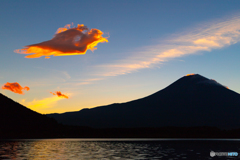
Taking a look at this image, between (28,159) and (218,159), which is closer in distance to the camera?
(28,159)

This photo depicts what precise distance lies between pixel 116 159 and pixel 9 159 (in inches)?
633

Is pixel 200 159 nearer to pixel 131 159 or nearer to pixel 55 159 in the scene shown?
pixel 131 159

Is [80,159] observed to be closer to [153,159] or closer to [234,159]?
[153,159]

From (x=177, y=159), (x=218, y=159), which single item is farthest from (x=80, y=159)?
(x=218, y=159)

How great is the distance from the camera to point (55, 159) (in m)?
45.8

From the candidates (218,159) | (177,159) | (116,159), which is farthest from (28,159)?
(218,159)

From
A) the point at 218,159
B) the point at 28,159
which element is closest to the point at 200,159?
the point at 218,159

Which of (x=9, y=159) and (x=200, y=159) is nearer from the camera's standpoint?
(x=9, y=159)

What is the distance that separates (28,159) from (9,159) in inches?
117

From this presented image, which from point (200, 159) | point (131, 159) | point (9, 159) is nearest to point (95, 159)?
point (131, 159)

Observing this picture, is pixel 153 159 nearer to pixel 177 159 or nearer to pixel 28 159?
pixel 177 159

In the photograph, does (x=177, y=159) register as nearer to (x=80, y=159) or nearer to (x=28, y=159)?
(x=80, y=159)

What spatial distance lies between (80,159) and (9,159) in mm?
10554

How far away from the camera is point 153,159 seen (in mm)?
46406
